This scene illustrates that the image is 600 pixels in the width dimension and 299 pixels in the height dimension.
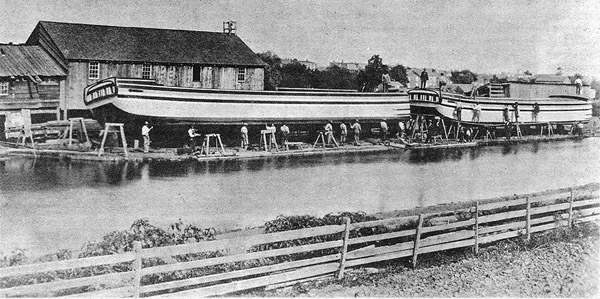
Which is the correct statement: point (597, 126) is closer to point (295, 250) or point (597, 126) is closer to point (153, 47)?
point (153, 47)

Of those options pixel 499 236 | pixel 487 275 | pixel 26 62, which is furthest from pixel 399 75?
pixel 487 275

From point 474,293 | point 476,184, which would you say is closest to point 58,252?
point 474,293

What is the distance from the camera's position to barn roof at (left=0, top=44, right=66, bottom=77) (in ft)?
82.6

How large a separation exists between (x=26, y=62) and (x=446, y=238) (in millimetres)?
22361

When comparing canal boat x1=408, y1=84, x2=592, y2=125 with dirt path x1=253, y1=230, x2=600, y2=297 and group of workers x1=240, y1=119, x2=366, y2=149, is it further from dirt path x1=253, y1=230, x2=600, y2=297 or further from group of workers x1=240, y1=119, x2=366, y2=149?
dirt path x1=253, y1=230, x2=600, y2=297

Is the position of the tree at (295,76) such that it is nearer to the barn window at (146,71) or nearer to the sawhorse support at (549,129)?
the sawhorse support at (549,129)

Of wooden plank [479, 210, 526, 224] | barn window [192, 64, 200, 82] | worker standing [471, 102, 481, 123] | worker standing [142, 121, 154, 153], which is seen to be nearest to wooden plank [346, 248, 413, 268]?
wooden plank [479, 210, 526, 224]

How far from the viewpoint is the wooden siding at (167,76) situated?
27672mm

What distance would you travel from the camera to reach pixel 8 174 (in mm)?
16688

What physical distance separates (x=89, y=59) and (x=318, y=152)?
39.9ft

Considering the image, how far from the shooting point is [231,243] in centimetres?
897

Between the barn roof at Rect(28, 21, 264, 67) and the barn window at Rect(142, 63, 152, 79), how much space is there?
1.15 feet

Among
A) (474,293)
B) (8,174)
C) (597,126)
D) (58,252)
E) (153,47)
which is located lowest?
(474,293)

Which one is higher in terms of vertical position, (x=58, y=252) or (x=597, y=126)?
(x=597, y=126)
